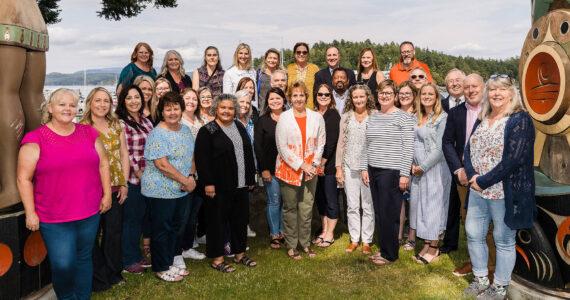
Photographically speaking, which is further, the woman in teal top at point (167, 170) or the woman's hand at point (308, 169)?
the woman's hand at point (308, 169)

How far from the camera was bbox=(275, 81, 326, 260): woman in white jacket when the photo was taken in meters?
4.97

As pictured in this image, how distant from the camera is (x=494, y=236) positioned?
3.69m

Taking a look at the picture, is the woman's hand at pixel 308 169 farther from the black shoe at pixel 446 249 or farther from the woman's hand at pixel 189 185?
the black shoe at pixel 446 249

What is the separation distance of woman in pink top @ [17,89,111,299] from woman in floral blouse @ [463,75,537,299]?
3.36 metres

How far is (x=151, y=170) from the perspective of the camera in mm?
4309

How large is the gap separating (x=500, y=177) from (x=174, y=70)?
192 inches

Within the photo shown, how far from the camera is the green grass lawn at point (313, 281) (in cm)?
429

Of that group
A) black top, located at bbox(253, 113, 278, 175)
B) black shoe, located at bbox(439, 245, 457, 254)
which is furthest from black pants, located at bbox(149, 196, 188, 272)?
black shoe, located at bbox(439, 245, 457, 254)

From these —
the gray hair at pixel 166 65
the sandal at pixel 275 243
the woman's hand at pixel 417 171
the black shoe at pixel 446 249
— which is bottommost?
the sandal at pixel 275 243

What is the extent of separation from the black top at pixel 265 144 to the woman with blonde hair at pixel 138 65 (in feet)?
7.06

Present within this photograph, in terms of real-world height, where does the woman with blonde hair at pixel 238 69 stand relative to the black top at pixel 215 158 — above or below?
above

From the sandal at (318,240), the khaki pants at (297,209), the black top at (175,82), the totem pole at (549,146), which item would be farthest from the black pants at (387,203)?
the black top at (175,82)

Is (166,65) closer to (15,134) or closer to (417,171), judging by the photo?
(15,134)

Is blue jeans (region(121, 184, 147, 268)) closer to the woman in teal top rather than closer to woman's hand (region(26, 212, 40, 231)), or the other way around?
the woman in teal top
